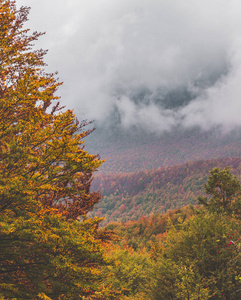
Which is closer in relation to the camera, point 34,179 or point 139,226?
point 34,179

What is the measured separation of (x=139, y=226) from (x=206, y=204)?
324 feet

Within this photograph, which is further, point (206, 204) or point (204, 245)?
point (206, 204)

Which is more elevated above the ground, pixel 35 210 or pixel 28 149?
pixel 28 149

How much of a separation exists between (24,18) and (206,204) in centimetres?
2596

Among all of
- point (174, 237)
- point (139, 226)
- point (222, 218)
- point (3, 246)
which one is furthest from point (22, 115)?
point (139, 226)

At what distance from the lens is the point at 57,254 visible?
6.10 meters

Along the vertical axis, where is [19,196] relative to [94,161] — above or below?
below

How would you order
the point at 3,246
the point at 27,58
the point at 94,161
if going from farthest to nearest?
the point at 27,58 → the point at 94,161 → the point at 3,246

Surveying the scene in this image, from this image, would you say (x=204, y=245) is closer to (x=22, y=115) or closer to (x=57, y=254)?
(x=57, y=254)

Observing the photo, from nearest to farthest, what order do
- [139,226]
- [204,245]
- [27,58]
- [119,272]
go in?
[27,58] → [204,245] → [119,272] → [139,226]

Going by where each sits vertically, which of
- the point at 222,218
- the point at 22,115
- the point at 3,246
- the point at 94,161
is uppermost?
the point at 22,115

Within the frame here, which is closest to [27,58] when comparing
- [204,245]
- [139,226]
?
[204,245]

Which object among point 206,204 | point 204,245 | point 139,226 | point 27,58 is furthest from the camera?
point 139,226

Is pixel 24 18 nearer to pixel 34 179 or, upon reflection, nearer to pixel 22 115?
pixel 22 115
